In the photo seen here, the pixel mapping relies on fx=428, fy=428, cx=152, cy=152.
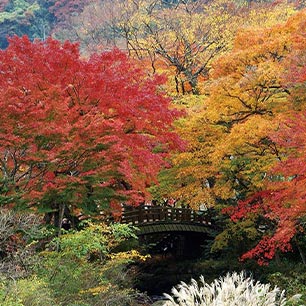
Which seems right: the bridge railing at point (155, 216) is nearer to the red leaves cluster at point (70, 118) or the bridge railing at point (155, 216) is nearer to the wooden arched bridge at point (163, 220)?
the wooden arched bridge at point (163, 220)

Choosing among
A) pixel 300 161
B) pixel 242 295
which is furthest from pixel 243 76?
pixel 242 295

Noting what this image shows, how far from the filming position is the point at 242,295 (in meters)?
5.39

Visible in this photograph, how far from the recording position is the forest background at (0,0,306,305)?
9.38 metres

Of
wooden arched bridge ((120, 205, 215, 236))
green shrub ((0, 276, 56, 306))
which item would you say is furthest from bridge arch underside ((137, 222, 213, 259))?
green shrub ((0, 276, 56, 306))

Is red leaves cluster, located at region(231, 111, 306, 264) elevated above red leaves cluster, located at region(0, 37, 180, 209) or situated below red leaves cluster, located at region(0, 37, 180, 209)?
below

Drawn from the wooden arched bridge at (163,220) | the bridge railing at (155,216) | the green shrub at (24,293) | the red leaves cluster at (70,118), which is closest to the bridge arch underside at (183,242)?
the wooden arched bridge at (163,220)

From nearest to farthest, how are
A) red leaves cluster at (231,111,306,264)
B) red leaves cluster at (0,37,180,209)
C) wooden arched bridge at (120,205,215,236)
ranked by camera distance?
red leaves cluster at (0,37,180,209) → red leaves cluster at (231,111,306,264) → wooden arched bridge at (120,205,215,236)

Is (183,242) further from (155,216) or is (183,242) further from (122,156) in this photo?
(122,156)

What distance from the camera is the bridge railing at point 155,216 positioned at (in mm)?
16572

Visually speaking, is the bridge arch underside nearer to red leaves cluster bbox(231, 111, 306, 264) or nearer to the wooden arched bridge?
the wooden arched bridge

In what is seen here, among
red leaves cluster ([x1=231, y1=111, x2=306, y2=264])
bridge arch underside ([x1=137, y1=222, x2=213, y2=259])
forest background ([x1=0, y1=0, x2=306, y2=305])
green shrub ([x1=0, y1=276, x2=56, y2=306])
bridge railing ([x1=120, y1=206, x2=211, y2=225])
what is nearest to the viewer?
green shrub ([x1=0, y1=276, x2=56, y2=306])

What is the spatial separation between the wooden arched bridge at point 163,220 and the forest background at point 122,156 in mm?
1101

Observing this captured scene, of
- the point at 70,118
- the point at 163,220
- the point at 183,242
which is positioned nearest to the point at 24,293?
the point at 70,118

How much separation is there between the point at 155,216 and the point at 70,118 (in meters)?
8.26
